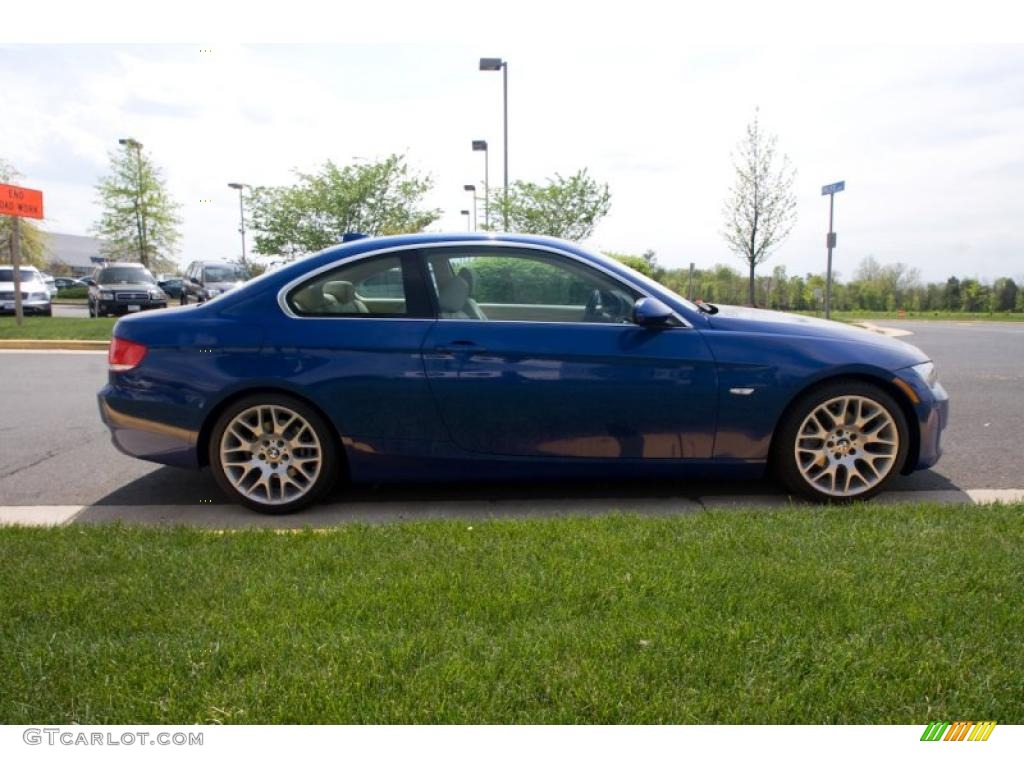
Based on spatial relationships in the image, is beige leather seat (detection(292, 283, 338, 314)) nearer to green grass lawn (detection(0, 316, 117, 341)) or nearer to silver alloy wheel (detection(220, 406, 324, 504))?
silver alloy wheel (detection(220, 406, 324, 504))

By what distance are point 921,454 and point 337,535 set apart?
3251mm

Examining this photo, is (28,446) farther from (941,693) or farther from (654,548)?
(941,693)

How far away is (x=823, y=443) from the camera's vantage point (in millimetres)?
4406

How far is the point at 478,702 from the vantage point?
2348mm

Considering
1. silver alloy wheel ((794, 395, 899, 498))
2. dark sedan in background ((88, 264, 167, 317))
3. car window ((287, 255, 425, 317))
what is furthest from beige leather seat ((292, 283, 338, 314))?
dark sedan in background ((88, 264, 167, 317))

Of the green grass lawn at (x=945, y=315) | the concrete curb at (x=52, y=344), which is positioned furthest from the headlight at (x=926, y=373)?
the green grass lawn at (x=945, y=315)

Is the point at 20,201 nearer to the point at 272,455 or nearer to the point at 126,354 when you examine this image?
the point at 126,354

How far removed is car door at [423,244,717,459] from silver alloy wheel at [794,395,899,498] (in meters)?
0.59

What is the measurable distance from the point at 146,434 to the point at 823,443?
382cm

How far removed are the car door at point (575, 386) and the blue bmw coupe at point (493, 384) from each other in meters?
0.01

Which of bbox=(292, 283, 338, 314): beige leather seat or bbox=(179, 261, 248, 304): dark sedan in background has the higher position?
bbox=(179, 261, 248, 304): dark sedan in background

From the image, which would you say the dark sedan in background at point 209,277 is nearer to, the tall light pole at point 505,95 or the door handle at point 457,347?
the tall light pole at point 505,95

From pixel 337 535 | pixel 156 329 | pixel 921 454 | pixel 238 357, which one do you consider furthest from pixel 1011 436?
pixel 156 329
